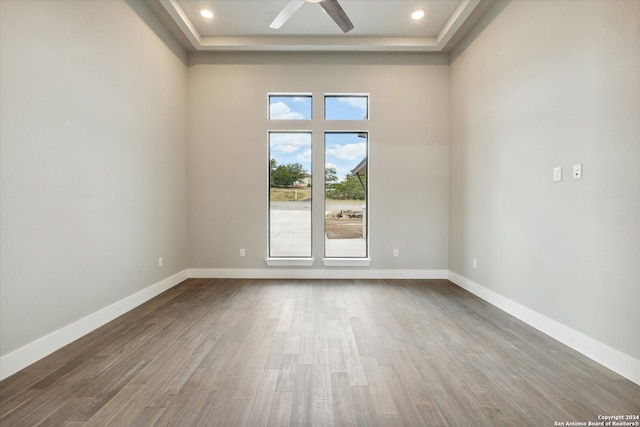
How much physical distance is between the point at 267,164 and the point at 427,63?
9.73 ft

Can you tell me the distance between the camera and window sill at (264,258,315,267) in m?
4.58

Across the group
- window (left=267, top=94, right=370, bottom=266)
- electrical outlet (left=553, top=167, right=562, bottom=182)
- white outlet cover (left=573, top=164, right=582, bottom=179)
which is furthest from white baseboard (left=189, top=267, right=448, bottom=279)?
white outlet cover (left=573, top=164, right=582, bottom=179)

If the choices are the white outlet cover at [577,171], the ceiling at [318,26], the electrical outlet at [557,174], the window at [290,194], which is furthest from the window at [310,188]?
the white outlet cover at [577,171]

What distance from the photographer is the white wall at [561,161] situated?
6.61 ft

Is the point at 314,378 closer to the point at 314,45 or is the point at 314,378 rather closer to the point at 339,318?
the point at 339,318

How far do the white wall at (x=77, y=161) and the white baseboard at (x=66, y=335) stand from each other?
0.05 meters

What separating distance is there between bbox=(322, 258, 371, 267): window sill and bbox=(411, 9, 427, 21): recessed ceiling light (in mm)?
3435

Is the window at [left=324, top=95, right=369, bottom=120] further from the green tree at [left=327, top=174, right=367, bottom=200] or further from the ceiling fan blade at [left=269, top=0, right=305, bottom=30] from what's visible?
the ceiling fan blade at [left=269, top=0, right=305, bottom=30]

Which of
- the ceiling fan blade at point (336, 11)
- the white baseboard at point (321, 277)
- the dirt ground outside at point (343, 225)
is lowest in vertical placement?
the white baseboard at point (321, 277)

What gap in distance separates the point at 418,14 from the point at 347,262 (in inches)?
140

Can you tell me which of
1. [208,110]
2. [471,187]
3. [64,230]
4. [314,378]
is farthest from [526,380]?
[208,110]

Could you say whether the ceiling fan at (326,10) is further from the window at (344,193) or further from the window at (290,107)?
the window at (344,193)

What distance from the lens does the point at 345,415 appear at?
5.18 ft

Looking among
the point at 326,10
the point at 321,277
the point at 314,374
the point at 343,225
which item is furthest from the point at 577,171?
the point at 321,277
